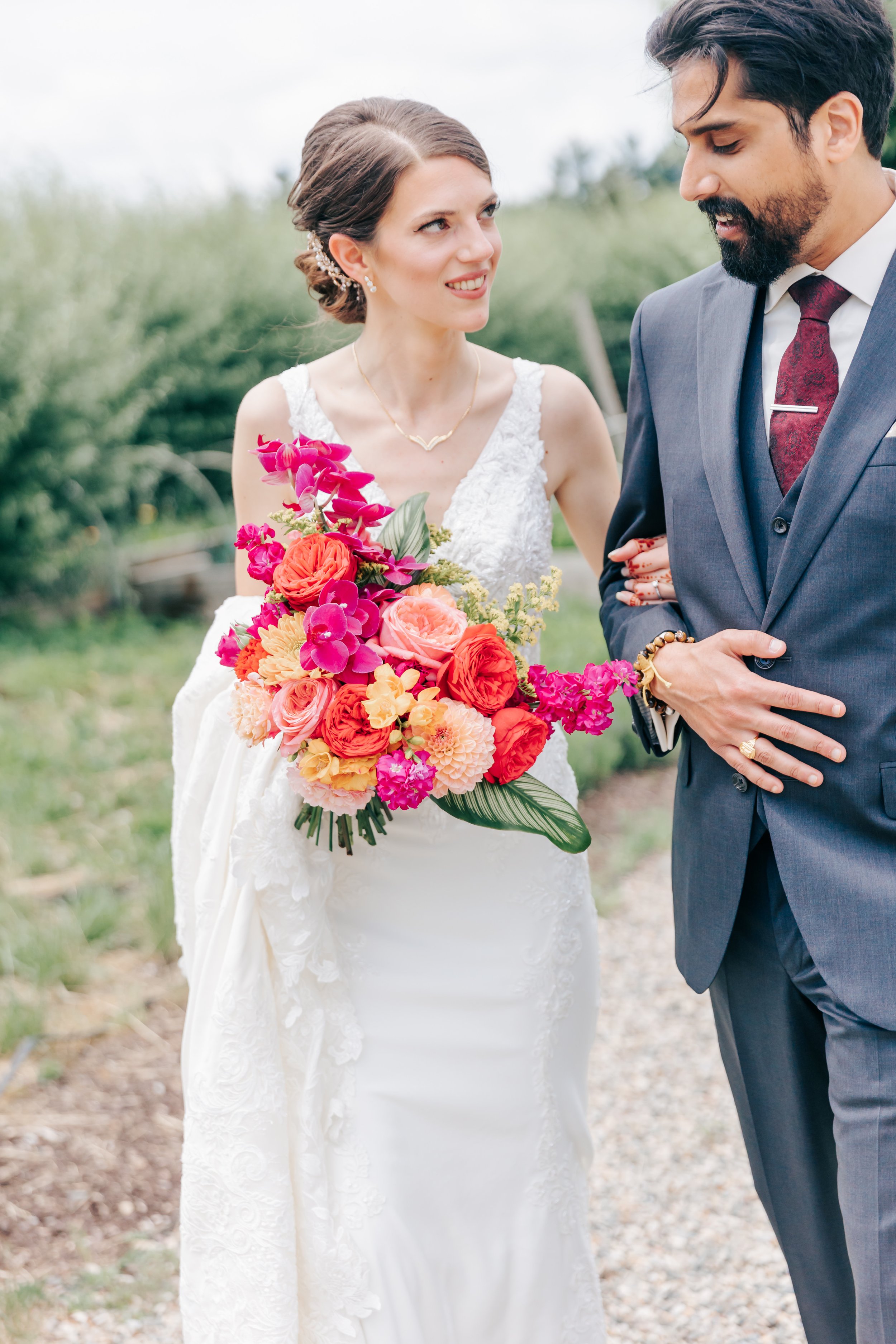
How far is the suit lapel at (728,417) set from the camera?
1932 millimetres

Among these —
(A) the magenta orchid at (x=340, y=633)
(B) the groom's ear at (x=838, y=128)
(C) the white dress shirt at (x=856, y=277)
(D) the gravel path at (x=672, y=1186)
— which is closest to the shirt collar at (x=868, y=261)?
(C) the white dress shirt at (x=856, y=277)

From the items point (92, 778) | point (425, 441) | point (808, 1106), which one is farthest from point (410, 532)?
point (92, 778)

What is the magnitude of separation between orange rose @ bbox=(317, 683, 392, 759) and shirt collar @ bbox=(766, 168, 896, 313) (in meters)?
0.98

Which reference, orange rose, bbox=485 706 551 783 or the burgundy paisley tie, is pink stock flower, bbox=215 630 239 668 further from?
the burgundy paisley tie

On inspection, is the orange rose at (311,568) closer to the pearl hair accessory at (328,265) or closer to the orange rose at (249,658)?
the orange rose at (249,658)

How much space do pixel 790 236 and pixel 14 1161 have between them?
310 cm

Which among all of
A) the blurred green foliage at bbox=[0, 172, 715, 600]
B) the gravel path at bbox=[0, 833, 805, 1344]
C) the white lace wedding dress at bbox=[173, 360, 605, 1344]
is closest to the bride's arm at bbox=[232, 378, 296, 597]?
the white lace wedding dress at bbox=[173, 360, 605, 1344]

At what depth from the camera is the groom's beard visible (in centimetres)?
185

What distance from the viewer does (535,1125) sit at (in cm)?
232

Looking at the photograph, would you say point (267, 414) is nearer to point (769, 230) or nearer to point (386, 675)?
point (386, 675)

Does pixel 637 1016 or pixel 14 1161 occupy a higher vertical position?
pixel 14 1161

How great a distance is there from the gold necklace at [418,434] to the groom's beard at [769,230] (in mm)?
786

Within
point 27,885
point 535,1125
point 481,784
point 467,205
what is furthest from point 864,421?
point 27,885

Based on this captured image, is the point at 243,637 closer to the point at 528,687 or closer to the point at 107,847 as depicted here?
the point at 528,687
